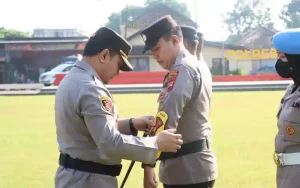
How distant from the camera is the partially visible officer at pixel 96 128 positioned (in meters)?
2.73

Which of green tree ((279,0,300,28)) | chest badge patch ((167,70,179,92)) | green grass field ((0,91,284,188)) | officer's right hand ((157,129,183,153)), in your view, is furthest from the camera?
green tree ((279,0,300,28))

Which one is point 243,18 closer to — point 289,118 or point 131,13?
point 131,13

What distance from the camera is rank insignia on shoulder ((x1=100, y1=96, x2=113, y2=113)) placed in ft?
9.02

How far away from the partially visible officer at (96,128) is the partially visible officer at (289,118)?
0.72 m

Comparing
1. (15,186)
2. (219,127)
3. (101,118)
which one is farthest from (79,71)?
(219,127)

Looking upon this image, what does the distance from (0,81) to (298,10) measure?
50.4 meters

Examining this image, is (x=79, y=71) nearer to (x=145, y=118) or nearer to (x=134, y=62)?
(x=145, y=118)

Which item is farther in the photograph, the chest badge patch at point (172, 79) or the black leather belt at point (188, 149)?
the black leather belt at point (188, 149)

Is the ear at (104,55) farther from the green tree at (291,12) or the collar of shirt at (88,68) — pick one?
the green tree at (291,12)

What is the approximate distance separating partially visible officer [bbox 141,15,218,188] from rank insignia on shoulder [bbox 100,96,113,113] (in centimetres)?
59

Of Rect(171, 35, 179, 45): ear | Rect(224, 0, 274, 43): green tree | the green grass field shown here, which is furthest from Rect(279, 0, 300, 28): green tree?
Rect(171, 35, 179, 45): ear

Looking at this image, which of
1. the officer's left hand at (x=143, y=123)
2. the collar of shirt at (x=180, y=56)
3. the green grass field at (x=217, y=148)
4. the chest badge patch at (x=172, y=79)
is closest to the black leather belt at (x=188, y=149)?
the officer's left hand at (x=143, y=123)

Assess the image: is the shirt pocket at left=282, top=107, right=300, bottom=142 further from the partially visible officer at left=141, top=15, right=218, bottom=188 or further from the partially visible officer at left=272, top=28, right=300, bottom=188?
the partially visible officer at left=141, top=15, right=218, bottom=188

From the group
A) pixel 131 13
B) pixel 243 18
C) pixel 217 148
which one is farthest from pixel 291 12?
pixel 217 148
